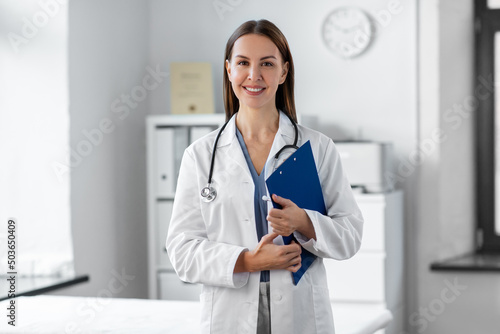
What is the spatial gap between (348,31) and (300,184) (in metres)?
3.21

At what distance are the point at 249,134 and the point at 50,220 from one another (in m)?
2.38

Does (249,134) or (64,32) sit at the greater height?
(64,32)

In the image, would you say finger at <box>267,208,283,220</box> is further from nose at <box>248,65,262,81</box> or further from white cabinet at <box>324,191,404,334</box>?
white cabinet at <box>324,191,404,334</box>

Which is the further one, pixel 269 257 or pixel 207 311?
pixel 207 311

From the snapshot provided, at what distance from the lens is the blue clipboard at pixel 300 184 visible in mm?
1381

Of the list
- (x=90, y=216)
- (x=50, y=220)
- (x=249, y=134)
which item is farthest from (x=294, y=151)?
(x=90, y=216)

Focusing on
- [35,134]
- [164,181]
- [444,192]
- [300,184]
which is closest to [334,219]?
[300,184]

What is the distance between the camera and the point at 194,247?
56.6 inches

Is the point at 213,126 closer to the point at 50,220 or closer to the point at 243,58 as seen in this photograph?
the point at 50,220

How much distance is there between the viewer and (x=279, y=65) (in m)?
1.47

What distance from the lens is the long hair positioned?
1.45m

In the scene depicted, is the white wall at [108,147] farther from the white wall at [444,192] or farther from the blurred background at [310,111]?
the white wall at [444,192]

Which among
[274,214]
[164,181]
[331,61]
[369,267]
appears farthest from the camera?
[331,61]

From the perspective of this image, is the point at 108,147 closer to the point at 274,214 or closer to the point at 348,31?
the point at 348,31
